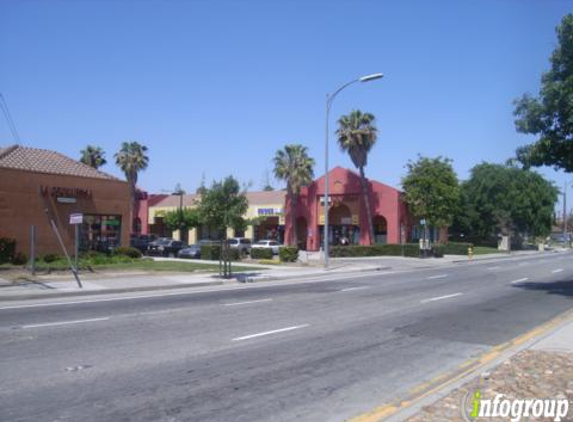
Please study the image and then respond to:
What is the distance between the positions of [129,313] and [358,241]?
42554 millimetres

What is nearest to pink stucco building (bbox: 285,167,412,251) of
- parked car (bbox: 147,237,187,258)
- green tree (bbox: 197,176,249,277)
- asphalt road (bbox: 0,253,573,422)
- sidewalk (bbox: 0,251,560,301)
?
parked car (bbox: 147,237,187,258)

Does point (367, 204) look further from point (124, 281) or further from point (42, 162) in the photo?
point (124, 281)

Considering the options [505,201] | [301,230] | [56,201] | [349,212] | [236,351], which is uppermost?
[505,201]

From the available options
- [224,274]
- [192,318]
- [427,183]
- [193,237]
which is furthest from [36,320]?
[193,237]

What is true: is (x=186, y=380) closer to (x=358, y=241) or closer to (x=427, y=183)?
(x=427, y=183)

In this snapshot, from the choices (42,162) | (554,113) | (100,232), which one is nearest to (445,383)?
(554,113)

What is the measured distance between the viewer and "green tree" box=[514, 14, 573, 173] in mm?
16109

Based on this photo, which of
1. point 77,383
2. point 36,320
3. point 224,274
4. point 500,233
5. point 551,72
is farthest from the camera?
point 500,233

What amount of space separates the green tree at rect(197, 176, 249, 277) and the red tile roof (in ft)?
32.4

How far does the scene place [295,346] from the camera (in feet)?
30.5

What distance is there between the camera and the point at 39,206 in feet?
91.1

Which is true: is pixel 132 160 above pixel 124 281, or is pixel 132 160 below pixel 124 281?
above

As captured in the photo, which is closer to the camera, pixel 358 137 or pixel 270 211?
pixel 358 137
